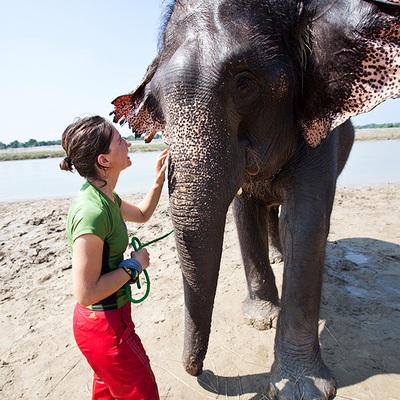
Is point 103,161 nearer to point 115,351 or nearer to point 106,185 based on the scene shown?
point 106,185

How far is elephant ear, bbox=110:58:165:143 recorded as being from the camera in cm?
242

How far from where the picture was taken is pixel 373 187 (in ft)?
27.9

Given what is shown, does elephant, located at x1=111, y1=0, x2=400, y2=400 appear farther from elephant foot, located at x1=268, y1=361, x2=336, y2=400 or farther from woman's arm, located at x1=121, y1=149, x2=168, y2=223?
woman's arm, located at x1=121, y1=149, x2=168, y2=223

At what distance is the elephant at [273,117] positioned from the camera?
5.64 ft

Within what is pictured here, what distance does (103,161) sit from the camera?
5.89 feet

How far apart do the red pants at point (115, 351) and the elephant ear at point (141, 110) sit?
3.77 feet

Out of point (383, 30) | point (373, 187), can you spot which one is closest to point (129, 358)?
point (383, 30)

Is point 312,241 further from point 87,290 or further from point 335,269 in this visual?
point 335,269

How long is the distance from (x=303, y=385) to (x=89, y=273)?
1364 mm

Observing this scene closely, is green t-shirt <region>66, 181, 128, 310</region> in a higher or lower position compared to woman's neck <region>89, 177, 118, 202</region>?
lower

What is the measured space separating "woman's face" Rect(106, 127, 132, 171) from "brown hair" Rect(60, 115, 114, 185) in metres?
0.02

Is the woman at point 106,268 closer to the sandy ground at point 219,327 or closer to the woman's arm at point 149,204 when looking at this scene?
the woman's arm at point 149,204

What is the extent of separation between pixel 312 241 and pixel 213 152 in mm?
847

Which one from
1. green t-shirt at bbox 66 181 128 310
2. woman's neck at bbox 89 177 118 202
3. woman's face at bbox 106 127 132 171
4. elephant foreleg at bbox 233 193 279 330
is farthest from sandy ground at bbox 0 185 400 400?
woman's face at bbox 106 127 132 171
